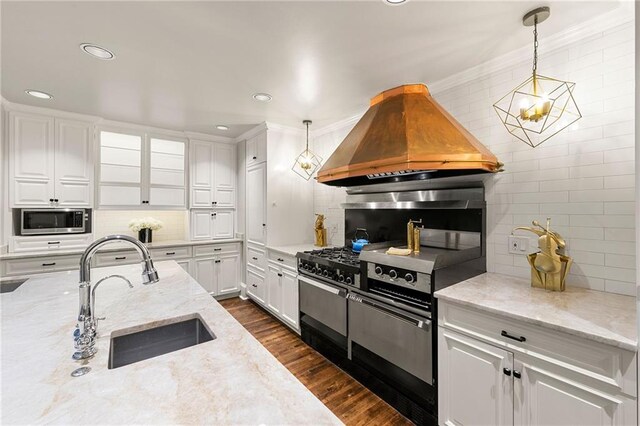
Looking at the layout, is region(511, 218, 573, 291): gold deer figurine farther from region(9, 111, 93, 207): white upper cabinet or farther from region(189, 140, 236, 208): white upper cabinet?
region(9, 111, 93, 207): white upper cabinet

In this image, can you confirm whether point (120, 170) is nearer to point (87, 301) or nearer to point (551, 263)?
point (87, 301)

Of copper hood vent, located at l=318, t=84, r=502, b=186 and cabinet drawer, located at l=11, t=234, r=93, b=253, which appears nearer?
copper hood vent, located at l=318, t=84, r=502, b=186

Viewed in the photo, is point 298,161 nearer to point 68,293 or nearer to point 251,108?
point 251,108

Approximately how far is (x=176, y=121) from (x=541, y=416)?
A: 4.26m

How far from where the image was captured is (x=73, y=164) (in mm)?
3352

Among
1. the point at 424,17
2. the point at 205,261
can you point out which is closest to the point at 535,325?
the point at 424,17

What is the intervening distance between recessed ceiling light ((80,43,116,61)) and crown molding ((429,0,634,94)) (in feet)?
8.48

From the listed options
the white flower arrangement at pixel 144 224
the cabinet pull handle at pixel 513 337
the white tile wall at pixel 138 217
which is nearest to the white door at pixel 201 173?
the white tile wall at pixel 138 217

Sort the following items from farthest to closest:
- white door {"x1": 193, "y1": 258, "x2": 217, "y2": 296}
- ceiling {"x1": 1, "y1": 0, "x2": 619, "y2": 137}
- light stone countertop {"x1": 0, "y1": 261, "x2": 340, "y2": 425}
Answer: white door {"x1": 193, "y1": 258, "x2": 217, "y2": 296}
ceiling {"x1": 1, "y1": 0, "x2": 619, "y2": 137}
light stone countertop {"x1": 0, "y1": 261, "x2": 340, "y2": 425}

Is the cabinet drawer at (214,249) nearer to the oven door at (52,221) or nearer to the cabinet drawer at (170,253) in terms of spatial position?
the cabinet drawer at (170,253)

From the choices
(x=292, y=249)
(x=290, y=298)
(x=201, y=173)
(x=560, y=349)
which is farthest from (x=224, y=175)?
(x=560, y=349)

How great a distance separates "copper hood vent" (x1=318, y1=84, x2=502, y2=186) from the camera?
1638 millimetres

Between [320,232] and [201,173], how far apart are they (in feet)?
6.84

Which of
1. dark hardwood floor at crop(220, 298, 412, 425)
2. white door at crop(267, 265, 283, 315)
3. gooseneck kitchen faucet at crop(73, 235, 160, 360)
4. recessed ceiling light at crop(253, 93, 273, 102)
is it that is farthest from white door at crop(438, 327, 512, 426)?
recessed ceiling light at crop(253, 93, 273, 102)
